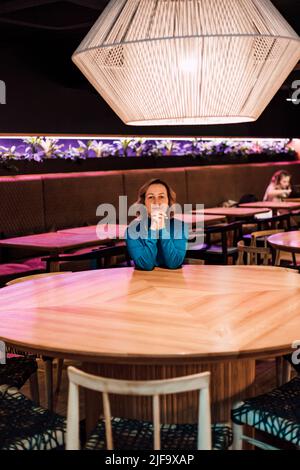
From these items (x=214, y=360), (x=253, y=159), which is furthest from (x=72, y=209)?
(x=214, y=360)

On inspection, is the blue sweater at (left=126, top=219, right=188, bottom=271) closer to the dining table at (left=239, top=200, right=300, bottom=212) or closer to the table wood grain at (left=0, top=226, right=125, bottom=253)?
the table wood grain at (left=0, top=226, right=125, bottom=253)

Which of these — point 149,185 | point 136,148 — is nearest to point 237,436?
point 149,185

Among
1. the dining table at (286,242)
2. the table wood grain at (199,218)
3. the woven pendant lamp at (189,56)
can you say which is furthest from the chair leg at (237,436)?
the table wood grain at (199,218)

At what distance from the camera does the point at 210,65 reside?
7.66ft

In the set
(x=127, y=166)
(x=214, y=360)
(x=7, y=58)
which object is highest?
(x=7, y=58)

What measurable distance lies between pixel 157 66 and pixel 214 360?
3.51ft

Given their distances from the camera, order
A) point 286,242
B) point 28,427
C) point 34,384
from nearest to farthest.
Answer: point 28,427 → point 34,384 → point 286,242

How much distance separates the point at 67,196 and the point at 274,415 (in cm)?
564

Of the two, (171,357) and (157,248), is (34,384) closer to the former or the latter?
(157,248)

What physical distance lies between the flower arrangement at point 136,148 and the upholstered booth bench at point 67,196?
257mm

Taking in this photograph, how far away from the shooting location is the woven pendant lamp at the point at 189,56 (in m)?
2.28

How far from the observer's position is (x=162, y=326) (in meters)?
2.59
